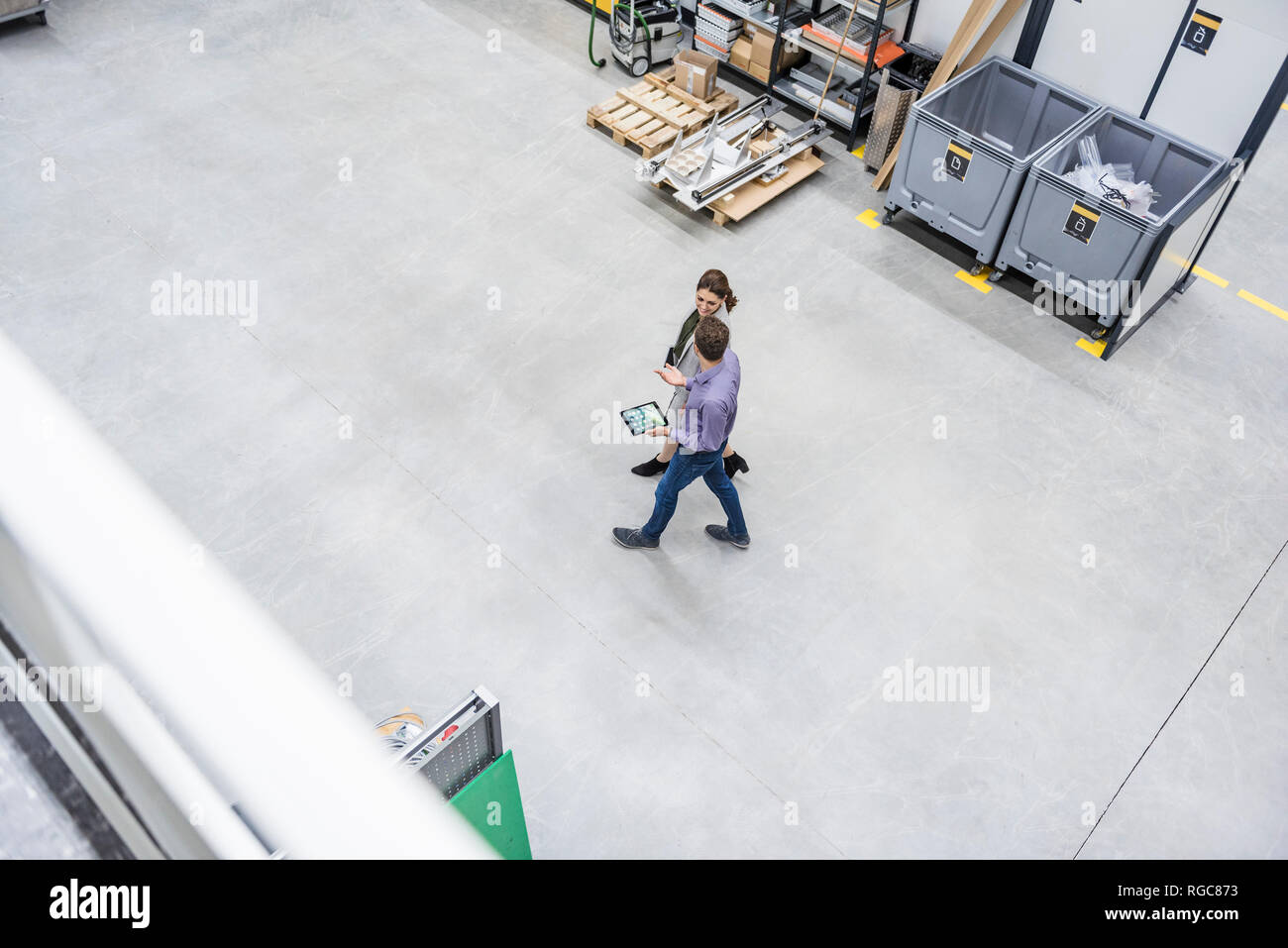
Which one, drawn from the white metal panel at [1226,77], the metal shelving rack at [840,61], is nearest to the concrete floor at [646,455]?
the metal shelving rack at [840,61]

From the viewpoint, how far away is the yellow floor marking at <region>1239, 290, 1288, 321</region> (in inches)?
353

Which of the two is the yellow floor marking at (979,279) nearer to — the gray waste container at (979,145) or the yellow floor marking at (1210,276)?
the gray waste container at (979,145)

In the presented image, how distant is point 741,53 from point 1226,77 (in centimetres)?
445

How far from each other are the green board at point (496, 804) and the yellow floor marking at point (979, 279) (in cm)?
638

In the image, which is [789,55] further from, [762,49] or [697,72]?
[697,72]

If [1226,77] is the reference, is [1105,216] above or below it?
below

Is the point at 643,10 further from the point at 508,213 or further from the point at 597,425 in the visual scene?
the point at 597,425

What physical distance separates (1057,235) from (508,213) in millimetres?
4604

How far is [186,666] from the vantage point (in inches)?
22.2

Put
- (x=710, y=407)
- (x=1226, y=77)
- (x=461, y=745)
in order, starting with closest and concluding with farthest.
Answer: (x=461, y=745)
(x=710, y=407)
(x=1226, y=77)
